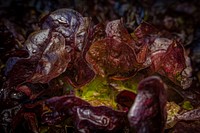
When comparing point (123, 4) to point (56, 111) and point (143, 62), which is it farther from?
point (56, 111)

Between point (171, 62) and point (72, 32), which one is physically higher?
point (72, 32)

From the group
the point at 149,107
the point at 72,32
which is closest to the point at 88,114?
the point at 149,107

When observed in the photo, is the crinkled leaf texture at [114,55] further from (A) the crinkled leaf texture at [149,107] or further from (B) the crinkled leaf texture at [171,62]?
(A) the crinkled leaf texture at [149,107]

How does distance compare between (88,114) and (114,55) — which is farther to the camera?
(114,55)

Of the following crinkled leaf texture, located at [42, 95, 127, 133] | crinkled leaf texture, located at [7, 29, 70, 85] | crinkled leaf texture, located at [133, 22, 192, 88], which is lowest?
crinkled leaf texture, located at [42, 95, 127, 133]

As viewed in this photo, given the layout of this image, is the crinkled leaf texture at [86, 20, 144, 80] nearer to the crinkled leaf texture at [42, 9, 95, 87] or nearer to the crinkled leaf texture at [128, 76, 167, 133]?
the crinkled leaf texture at [42, 9, 95, 87]

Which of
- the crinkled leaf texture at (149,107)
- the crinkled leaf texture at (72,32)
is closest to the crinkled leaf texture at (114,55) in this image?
the crinkled leaf texture at (72,32)

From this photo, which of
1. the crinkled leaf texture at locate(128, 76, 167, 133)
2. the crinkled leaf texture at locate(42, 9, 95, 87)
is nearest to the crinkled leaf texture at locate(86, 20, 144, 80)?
the crinkled leaf texture at locate(42, 9, 95, 87)

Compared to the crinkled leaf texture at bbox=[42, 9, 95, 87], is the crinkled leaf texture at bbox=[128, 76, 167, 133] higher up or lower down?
lower down

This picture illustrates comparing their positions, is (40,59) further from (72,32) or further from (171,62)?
(171,62)
